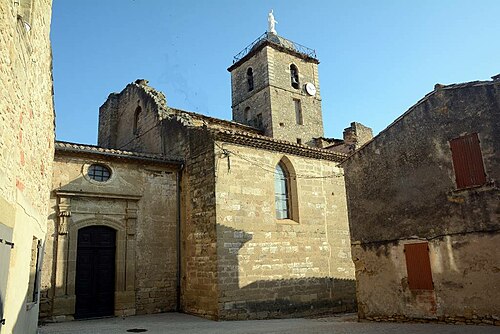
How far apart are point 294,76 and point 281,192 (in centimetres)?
1604

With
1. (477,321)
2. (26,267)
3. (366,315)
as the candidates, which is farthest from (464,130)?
(26,267)

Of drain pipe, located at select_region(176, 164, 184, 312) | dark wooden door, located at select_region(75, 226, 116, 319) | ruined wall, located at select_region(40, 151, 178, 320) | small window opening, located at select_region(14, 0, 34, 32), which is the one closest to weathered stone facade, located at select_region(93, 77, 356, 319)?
drain pipe, located at select_region(176, 164, 184, 312)

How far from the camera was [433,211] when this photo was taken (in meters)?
9.38

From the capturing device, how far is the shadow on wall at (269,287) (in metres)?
11.5

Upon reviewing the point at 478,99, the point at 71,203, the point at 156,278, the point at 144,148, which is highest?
the point at 144,148

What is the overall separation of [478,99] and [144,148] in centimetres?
1242

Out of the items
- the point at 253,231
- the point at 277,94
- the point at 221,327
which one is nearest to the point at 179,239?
the point at 253,231

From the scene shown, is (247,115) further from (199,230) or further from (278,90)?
(199,230)

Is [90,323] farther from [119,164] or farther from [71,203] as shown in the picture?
[119,164]

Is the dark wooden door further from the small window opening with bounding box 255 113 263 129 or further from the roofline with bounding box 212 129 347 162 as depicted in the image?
the small window opening with bounding box 255 113 263 129

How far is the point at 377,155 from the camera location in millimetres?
10828

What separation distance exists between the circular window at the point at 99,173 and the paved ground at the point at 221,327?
420 cm

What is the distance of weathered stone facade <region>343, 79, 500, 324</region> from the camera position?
8.52 metres

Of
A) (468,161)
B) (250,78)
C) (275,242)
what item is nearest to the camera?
(468,161)
